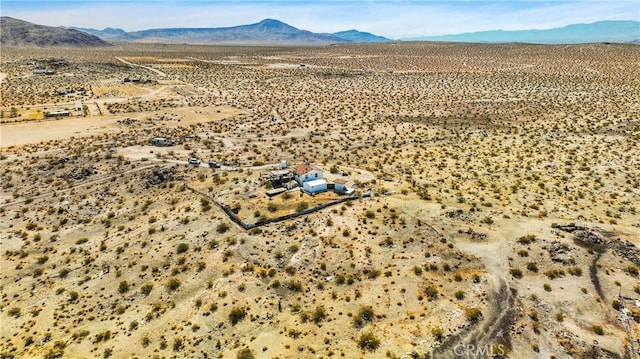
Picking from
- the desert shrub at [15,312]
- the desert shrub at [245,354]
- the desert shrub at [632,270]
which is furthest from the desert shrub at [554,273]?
the desert shrub at [15,312]

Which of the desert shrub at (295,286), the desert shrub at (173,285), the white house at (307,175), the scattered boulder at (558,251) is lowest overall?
the desert shrub at (173,285)

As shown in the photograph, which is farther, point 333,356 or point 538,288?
point 538,288

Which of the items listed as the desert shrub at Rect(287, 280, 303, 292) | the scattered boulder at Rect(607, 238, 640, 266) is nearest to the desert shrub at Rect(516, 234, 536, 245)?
the scattered boulder at Rect(607, 238, 640, 266)

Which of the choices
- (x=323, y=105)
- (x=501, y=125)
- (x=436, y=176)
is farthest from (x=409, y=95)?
(x=436, y=176)

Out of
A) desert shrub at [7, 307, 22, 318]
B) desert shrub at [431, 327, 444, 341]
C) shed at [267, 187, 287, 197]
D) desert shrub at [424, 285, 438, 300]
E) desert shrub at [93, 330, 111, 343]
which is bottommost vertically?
desert shrub at [7, 307, 22, 318]

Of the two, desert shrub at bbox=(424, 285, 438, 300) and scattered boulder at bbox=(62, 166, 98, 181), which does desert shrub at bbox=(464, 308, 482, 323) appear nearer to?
desert shrub at bbox=(424, 285, 438, 300)

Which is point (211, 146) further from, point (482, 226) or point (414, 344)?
point (414, 344)

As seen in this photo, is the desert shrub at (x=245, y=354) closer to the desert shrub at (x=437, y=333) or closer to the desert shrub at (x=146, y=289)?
the desert shrub at (x=146, y=289)
